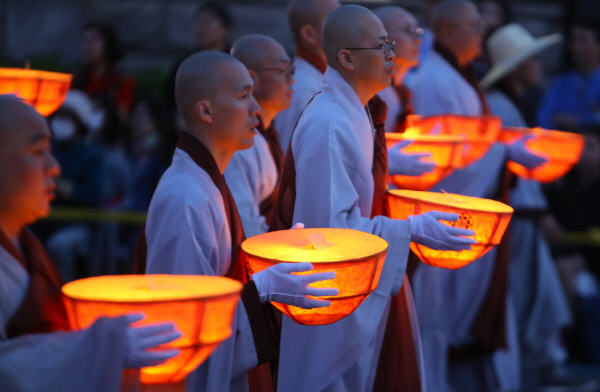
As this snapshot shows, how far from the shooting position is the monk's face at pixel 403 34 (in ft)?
10.9

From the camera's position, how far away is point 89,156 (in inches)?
214

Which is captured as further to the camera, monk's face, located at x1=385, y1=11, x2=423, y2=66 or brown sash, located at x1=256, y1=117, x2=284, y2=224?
monk's face, located at x1=385, y1=11, x2=423, y2=66

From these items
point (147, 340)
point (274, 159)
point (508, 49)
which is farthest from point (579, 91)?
point (147, 340)

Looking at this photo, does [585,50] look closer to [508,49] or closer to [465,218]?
[508,49]

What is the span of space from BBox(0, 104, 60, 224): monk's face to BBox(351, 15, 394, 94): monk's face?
107 centimetres

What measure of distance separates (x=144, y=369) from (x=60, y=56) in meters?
7.41

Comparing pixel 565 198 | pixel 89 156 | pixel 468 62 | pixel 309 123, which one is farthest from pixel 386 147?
pixel 565 198

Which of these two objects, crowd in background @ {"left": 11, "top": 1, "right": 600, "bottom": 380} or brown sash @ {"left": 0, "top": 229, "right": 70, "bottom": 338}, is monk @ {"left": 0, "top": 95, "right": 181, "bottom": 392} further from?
crowd in background @ {"left": 11, "top": 1, "right": 600, "bottom": 380}

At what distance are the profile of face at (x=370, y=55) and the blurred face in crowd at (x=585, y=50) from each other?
3891 mm

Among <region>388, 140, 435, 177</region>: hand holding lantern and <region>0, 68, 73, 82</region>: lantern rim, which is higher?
<region>0, 68, 73, 82</region>: lantern rim

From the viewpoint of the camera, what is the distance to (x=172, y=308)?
4.71ft

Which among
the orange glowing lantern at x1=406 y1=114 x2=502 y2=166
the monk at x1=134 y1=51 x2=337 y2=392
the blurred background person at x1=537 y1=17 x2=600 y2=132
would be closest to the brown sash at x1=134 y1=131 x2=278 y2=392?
the monk at x1=134 y1=51 x2=337 y2=392

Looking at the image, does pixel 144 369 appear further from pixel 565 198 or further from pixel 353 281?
pixel 565 198

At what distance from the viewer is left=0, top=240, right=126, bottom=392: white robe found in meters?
1.49
